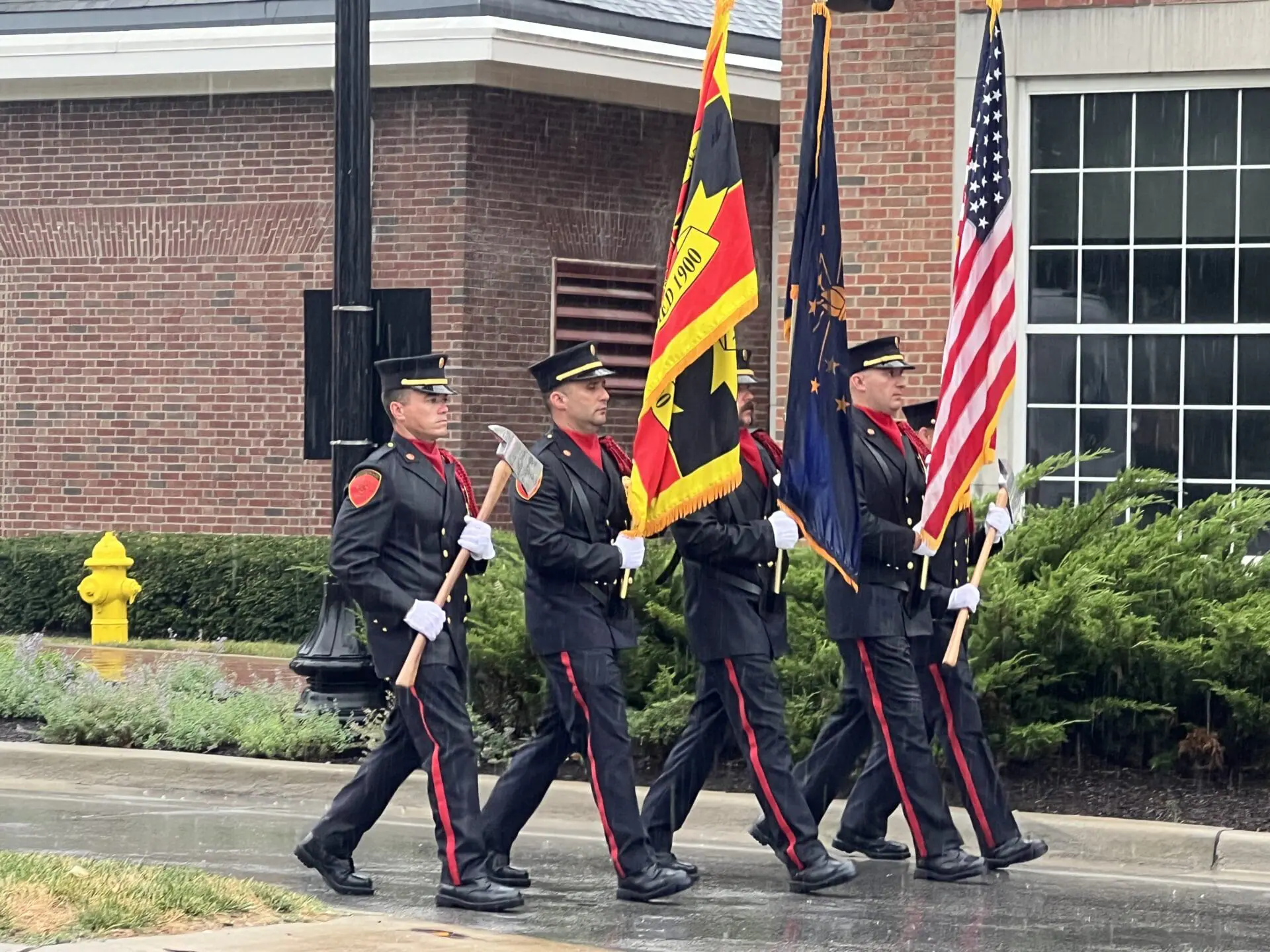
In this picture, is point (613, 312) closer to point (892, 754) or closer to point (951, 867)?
point (892, 754)

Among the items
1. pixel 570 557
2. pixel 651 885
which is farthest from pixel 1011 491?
pixel 651 885

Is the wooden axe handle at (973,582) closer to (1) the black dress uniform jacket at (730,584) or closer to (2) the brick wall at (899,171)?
(1) the black dress uniform jacket at (730,584)

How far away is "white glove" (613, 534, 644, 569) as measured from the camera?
329 inches

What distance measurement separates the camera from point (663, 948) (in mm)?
7344

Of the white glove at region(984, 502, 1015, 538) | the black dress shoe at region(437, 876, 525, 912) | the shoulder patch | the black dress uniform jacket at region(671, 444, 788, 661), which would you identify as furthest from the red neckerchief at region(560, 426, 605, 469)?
the white glove at region(984, 502, 1015, 538)

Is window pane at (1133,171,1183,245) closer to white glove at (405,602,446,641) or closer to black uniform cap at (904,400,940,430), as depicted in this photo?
black uniform cap at (904,400,940,430)

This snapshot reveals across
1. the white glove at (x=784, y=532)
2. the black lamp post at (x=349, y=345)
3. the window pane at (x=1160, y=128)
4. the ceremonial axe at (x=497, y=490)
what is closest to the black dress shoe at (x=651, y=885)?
the ceremonial axe at (x=497, y=490)

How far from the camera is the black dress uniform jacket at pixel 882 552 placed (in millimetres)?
8922

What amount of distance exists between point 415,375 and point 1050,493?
20.4ft

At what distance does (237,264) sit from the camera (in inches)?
717

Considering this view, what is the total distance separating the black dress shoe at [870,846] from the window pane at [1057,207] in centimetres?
535

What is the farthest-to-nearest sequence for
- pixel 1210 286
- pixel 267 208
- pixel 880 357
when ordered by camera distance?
1. pixel 267 208
2. pixel 1210 286
3. pixel 880 357

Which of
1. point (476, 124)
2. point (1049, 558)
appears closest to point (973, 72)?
point (1049, 558)

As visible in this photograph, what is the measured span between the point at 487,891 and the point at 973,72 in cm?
724
